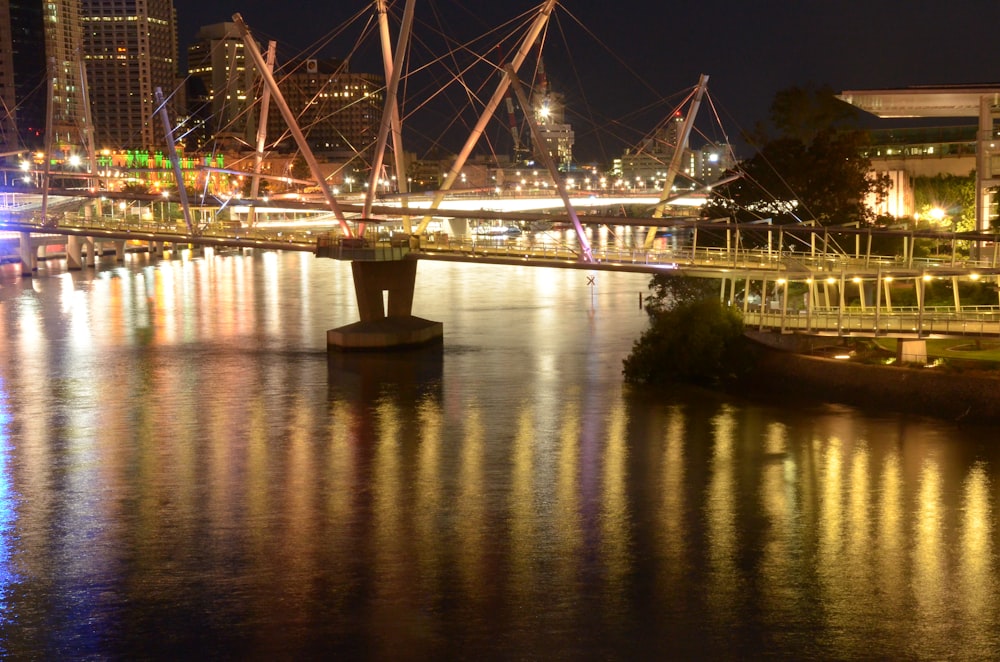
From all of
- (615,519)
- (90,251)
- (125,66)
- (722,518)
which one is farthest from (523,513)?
(125,66)

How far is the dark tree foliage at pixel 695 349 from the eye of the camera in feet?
84.8

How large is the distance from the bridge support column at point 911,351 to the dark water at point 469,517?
1631 mm

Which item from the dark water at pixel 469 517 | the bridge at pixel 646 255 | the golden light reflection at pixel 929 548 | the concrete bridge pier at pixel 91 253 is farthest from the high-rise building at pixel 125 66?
the golden light reflection at pixel 929 548

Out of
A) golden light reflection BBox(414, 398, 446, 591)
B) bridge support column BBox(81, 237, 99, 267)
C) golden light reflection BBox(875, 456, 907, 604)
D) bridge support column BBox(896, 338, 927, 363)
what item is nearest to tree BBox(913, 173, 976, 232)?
bridge support column BBox(896, 338, 927, 363)

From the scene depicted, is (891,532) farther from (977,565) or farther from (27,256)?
(27,256)

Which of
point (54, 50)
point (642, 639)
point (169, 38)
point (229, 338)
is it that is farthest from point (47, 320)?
point (169, 38)

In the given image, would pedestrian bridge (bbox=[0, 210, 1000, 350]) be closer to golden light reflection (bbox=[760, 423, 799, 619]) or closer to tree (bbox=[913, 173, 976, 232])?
golden light reflection (bbox=[760, 423, 799, 619])

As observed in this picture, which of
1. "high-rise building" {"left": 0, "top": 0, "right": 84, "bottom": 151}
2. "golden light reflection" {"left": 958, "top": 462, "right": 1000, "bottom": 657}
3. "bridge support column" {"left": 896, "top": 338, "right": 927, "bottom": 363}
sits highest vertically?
"high-rise building" {"left": 0, "top": 0, "right": 84, "bottom": 151}

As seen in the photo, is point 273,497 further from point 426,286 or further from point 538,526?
point 426,286

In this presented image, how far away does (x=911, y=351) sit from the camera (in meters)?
23.7

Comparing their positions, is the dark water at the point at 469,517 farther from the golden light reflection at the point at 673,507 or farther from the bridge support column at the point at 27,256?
the bridge support column at the point at 27,256

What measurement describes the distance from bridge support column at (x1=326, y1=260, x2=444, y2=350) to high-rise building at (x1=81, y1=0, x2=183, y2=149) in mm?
108384

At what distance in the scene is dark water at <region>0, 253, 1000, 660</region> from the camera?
1336cm

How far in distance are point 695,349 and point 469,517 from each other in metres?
9.78
